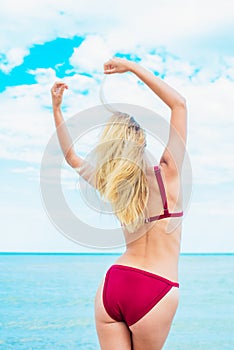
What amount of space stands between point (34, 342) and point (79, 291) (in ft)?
28.8

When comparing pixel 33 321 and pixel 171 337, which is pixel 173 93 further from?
pixel 33 321

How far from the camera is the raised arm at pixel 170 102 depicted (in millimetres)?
2252

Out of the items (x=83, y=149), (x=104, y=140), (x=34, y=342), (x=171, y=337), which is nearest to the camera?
(x=104, y=140)

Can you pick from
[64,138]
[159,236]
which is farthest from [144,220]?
[64,138]

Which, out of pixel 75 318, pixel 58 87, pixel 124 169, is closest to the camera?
pixel 124 169

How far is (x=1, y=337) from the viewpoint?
1244cm

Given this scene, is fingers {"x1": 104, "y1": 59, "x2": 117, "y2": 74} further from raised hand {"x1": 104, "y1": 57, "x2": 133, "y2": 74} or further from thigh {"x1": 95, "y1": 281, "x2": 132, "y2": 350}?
thigh {"x1": 95, "y1": 281, "x2": 132, "y2": 350}

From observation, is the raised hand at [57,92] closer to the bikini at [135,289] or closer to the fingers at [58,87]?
the fingers at [58,87]

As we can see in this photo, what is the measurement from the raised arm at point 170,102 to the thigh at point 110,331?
58cm

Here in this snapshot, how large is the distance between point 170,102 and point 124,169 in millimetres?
295

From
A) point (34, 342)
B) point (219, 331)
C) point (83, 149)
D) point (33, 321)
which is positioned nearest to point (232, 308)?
point (219, 331)

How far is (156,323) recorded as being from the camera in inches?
89.6

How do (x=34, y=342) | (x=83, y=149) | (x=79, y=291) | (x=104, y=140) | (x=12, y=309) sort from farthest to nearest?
(x=79, y=291) < (x=12, y=309) < (x=34, y=342) < (x=83, y=149) < (x=104, y=140)

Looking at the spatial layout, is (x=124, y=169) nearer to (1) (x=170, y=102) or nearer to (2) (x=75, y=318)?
(1) (x=170, y=102)
